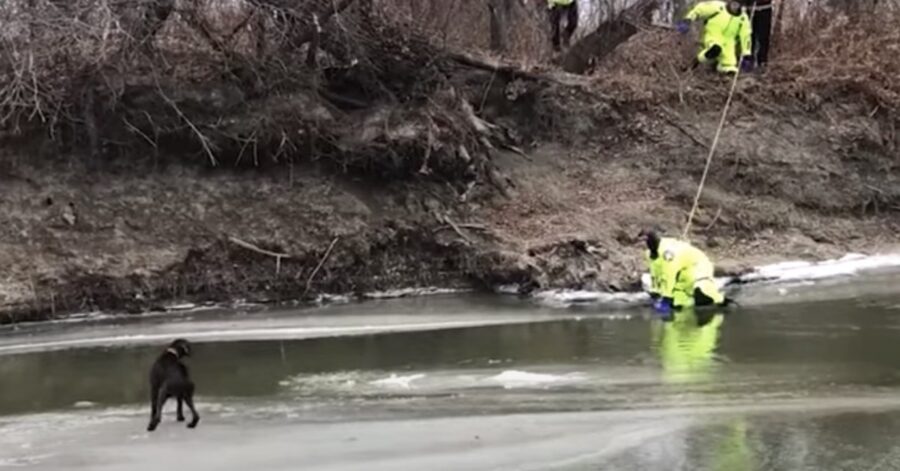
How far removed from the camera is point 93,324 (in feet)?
45.1

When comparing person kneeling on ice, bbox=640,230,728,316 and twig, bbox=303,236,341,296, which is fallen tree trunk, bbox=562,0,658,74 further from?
person kneeling on ice, bbox=640,230,728,316

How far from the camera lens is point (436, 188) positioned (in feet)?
56.1

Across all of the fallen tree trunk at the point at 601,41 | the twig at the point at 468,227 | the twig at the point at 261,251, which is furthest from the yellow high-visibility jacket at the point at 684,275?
the fallen tree trunk at the point at 601,41

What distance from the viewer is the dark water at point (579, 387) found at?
7.99 m

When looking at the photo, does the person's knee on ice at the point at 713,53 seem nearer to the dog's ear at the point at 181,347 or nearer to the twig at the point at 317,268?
the twig at the point at 317,268

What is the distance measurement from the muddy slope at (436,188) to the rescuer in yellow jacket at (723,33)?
0.41 meters

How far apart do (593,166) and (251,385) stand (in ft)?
32.4

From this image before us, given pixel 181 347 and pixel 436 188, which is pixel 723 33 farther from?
pixel 181 347

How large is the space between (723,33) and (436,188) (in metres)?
6.16

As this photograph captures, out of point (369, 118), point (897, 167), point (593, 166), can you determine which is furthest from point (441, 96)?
point (897, 167)

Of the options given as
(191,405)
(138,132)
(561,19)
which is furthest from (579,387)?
(561,19)

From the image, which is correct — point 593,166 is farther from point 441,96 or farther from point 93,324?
point 93,324

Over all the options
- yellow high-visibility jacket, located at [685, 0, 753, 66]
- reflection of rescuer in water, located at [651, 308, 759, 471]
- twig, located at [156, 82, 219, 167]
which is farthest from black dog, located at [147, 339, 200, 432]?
yellow high-visibility jacket, located at [685, 0, 753, 66]

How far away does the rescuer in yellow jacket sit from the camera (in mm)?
19047
